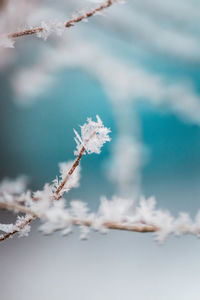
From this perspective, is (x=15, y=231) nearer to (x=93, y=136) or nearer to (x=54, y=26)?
(x=93, y=136)

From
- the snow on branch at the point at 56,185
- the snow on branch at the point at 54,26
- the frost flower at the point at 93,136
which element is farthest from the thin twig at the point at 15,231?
the snow on branch at the point at 54,26

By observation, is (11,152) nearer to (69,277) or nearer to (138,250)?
(69,277)

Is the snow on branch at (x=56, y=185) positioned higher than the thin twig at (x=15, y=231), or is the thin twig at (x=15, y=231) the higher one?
the snow on branch at (x=56, y=185)

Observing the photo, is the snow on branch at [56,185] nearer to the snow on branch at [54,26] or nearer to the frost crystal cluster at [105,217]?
the frost crystal cluster at [105,217]

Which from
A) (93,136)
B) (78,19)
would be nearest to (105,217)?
(93,136)

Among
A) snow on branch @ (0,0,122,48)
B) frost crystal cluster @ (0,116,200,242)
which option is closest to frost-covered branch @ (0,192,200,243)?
frost crystal cluster @ (0,116,200,242)

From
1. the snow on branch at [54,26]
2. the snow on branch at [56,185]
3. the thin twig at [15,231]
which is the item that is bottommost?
the thin twig at [15,231]
